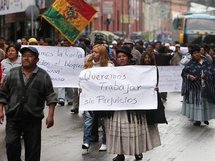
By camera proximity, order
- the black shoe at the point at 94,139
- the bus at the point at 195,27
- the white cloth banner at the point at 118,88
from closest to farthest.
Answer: the white cloth banner at the point at 118,88 < the black shoe at the point at 94,139 < the bus at the point at 195,27

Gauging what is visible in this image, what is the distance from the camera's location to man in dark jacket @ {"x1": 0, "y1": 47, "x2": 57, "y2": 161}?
6.70m

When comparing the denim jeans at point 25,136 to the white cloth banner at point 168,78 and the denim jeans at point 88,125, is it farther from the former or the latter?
the white cloth banner at point 168,78

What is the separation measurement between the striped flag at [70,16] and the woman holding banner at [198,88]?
2374 millimetres

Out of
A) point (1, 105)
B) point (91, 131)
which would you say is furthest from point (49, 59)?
point (1, 105)

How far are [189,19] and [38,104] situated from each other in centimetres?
3570

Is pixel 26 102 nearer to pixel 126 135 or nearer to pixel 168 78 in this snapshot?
pixel 126 135

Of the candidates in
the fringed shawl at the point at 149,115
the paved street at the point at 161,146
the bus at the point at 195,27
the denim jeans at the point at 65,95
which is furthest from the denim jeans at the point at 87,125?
the bus at the point at 195,27

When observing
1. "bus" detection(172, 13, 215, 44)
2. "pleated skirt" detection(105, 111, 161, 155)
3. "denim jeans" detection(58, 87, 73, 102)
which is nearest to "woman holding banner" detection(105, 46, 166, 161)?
"pleated skirt" detection(105, 111, 161, 155)

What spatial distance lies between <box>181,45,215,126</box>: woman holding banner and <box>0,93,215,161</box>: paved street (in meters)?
0.27

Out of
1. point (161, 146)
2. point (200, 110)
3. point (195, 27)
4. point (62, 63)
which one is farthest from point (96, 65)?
point (195, 27)

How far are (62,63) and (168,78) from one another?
4.56 m

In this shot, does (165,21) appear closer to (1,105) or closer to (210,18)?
(210,18)

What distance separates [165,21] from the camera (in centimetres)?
9406

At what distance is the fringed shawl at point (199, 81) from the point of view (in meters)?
12.1
